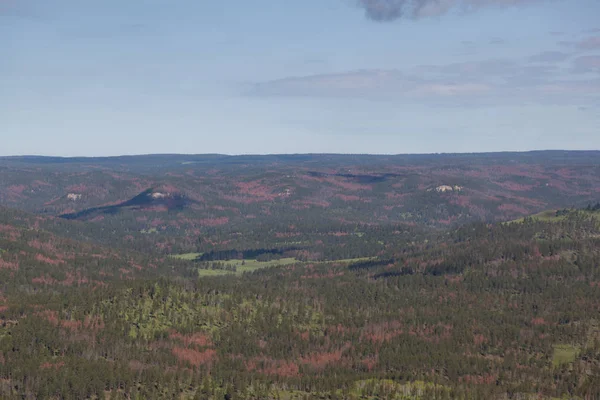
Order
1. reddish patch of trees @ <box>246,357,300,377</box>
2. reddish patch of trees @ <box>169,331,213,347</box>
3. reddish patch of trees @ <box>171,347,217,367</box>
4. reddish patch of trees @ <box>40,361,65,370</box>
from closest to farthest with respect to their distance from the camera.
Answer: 1. reddish patch of trees @ <box>40,361,65,370</box>
2. reddish patch of trees @ <box>246,357,300,377</box>
3. reddish patch of trees @ <box>171,347,217,367</box>
4. reddish patch of trees @ <box>169,331,213,347</box>

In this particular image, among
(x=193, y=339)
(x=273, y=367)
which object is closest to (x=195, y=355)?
(x=193, y=339)

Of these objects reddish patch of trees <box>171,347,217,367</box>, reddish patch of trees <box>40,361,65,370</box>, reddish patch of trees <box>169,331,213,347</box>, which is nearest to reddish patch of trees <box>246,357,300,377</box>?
reddish patch of trees <box>171,347,217,367</box>

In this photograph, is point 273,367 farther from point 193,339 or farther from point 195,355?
point 193,339

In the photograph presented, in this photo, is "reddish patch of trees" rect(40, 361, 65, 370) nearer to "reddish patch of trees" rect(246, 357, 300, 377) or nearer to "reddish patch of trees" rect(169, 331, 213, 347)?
"reddish patch of trees" rect(169, 331, 213, 347)

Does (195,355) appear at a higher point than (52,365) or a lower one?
lower

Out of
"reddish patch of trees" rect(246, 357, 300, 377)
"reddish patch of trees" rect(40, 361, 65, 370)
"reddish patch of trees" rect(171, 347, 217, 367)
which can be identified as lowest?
"reddish patch of trees" rect(246, 357, 300, 377)

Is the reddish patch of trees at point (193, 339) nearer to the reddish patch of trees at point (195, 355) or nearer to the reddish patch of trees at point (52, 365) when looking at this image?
the reddish patch of trees at point (195, 355)

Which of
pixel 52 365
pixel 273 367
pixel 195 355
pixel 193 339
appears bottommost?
pixel 273 367

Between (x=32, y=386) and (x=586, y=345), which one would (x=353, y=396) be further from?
(x=586, y=345)

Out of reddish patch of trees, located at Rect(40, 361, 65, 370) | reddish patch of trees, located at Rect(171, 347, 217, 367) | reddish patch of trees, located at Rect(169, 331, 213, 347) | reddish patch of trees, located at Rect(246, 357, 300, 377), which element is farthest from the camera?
reddish patch of trees, located at Rect(169, 331, 213, 347)

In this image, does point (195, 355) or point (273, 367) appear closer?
point (273, 367)

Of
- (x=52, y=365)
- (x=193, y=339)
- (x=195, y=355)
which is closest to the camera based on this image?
(x=52, y=365)

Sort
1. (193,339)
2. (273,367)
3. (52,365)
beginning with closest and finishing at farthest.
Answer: (52,365)
(273,367)
(193,339)
